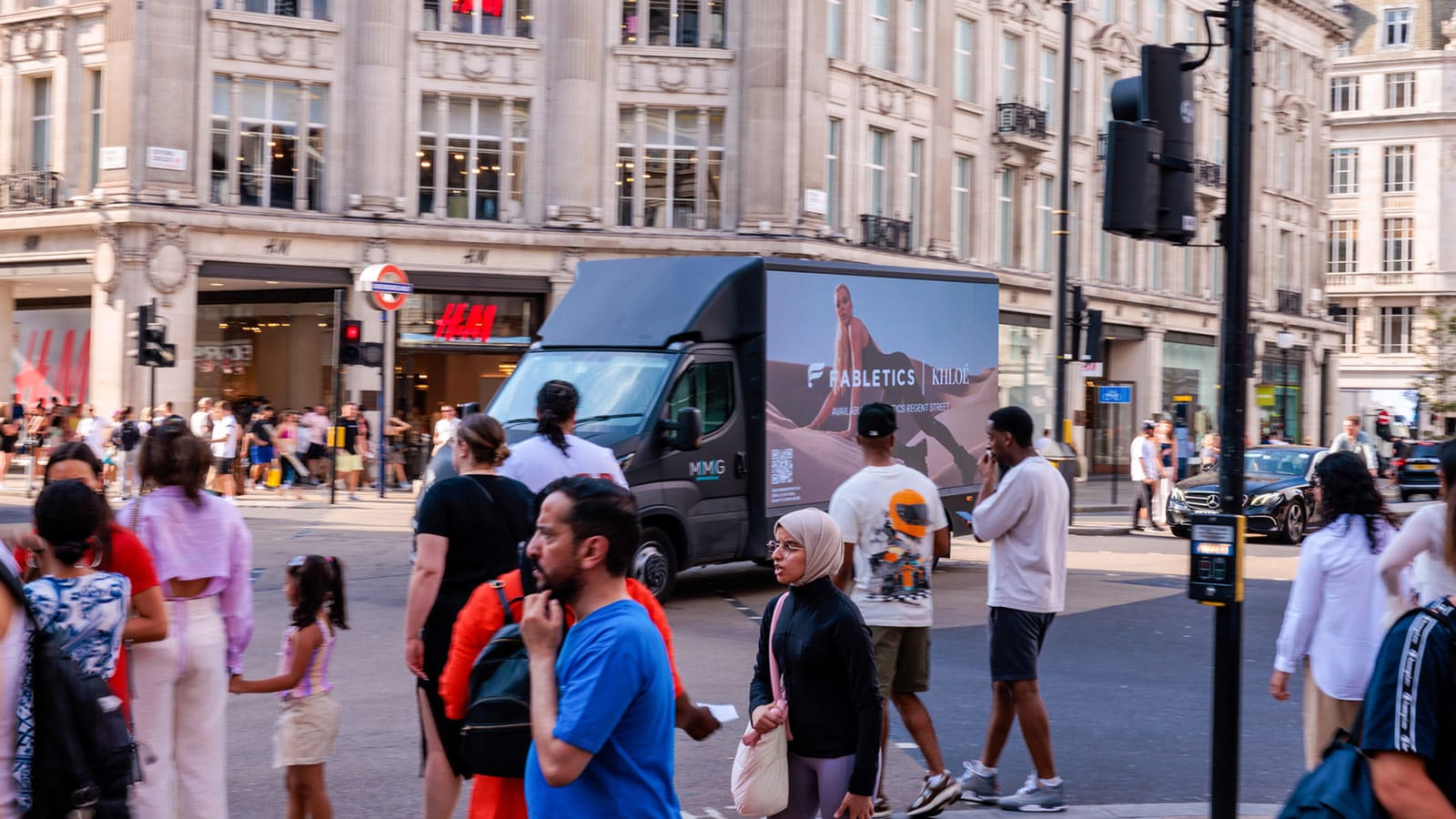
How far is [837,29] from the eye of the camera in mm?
36312

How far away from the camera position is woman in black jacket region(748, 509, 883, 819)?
4.80 metres

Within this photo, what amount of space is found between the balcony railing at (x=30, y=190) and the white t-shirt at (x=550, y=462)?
28.6m

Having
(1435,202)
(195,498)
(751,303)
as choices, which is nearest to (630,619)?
(195,498)

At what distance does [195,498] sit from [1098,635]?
349 inches

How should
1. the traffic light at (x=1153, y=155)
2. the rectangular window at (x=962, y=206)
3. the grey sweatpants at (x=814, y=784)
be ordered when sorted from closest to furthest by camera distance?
the grey sweatpants at (x=814, y=784) → the traffic light at (x=1153, y=155) → the rectangular window at (x=962, y=206)

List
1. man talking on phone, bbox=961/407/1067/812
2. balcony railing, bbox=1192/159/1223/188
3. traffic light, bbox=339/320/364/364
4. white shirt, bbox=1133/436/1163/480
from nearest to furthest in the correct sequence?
man talking on phone, bbox=961/407/1067/812
white shirt, bbox=1133/436/1163/480
traffic light, bbox=339/320/364/364
balcony railing, bbox=1192/159/1223/188

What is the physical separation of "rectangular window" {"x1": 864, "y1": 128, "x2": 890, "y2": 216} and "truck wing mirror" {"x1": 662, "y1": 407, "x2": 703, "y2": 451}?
24.7 m

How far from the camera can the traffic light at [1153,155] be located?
235 inches

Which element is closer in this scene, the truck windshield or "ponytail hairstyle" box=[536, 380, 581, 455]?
"ponytail hairstyle" box=[536, 380, 581, 455]

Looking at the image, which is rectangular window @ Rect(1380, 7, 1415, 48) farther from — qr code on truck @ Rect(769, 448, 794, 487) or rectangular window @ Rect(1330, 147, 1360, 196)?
qr code on truck @ Rect(769, 448, 794, 487)

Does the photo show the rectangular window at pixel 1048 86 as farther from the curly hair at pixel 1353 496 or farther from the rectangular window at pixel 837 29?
the curly hair at pixel 1353 496

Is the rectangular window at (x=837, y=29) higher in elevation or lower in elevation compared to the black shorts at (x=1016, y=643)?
higher

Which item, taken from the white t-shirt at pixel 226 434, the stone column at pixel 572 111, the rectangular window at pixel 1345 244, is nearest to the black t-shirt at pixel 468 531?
the white t-shirt at pixel 226 434

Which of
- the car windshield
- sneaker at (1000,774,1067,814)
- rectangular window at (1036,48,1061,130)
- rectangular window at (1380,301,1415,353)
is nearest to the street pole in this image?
sneaker at (1000,774,1067,814)
